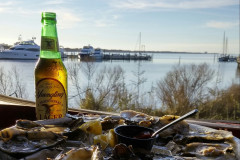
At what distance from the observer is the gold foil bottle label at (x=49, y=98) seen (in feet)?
5.10

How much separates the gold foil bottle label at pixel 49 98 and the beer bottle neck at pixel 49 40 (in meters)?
0.23

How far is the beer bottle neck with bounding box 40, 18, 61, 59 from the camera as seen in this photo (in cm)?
168

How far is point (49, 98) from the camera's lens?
5.15 ft

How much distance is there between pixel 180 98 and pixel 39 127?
1075 centimetres

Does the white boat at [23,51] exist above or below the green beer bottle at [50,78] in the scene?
above

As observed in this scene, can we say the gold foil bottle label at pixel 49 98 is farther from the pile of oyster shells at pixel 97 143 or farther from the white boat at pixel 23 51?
the white boat at pixel 23 51

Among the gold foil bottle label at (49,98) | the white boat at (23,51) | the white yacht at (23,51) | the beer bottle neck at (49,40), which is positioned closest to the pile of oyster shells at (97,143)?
the gold foil bottle label at (49,98)

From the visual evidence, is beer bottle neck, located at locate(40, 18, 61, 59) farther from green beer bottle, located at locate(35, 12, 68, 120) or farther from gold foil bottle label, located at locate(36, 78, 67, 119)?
gold foil bottle label, located at locate(36, 78, 67, 119)

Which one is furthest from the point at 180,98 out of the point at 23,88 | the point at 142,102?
the point at 23,88

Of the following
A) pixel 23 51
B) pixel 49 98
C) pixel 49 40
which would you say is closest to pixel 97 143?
pixel 49 98

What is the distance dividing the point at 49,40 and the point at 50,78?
0.30 metres

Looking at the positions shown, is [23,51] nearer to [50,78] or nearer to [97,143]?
[50,78]

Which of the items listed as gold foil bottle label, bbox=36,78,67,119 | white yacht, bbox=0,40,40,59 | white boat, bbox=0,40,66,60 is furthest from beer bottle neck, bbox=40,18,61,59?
white yacht, bbox=0,40,40,59

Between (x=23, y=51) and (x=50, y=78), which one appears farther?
(x=23, y=51)
